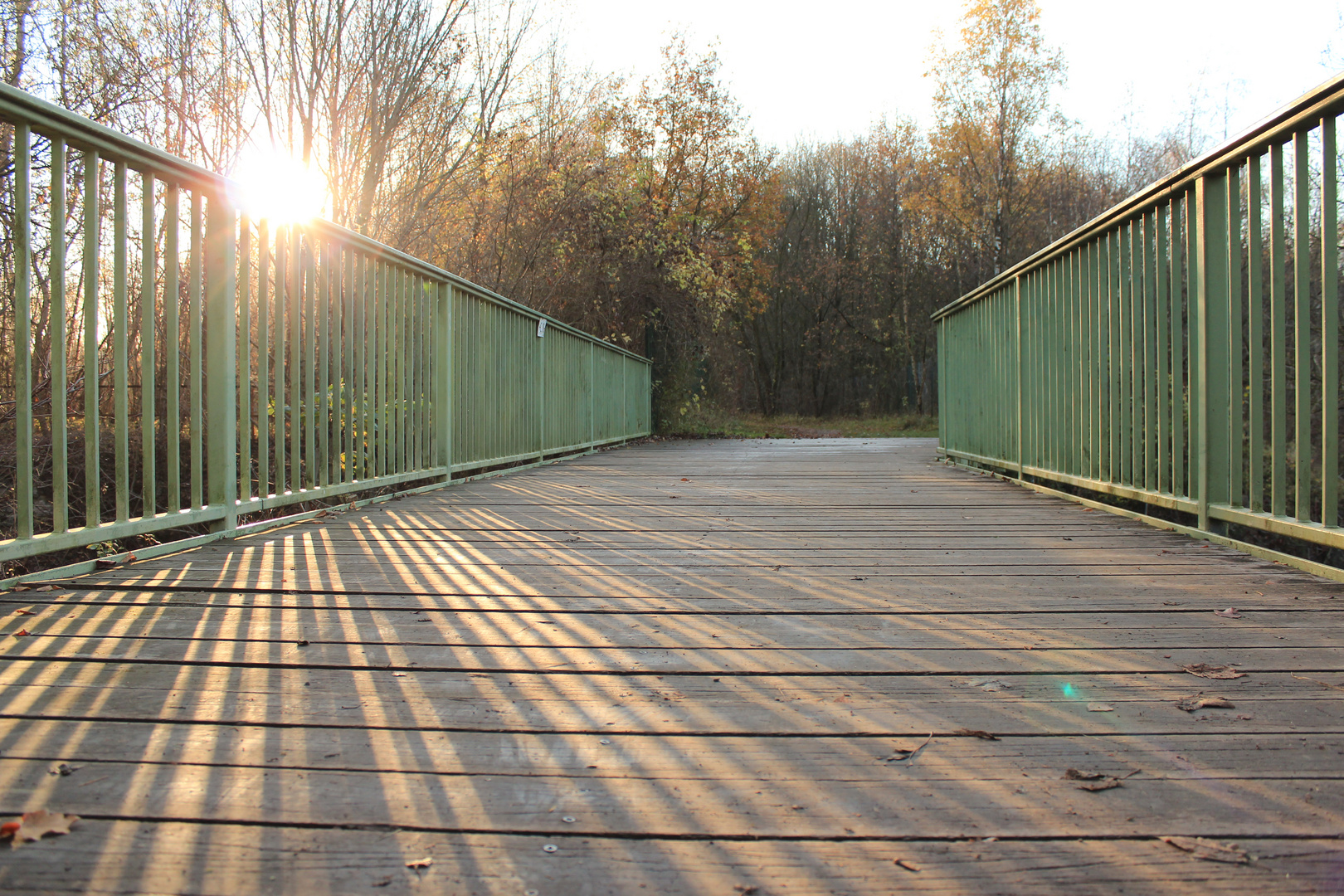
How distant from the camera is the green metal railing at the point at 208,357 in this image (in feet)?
6.48

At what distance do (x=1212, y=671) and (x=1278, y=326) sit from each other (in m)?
1.15

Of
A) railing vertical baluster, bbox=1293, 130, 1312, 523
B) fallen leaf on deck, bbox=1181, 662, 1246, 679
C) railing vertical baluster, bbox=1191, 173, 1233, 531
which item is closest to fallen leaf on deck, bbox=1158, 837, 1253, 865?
fallen leaf on deck, bbox=1181, 662, 1246, 679

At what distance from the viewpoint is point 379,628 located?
5.67 feet

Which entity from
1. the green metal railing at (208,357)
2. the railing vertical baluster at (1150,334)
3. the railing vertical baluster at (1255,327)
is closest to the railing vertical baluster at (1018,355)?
the railing vertical baluster at (1150,334)

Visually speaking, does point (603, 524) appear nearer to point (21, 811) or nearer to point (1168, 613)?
point (1168, 613)

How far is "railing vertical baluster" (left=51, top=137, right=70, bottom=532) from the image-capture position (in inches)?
75.4

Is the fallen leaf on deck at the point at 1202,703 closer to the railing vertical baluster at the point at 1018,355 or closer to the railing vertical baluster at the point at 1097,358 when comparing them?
the railing vertical baluster at the point at 1097,358

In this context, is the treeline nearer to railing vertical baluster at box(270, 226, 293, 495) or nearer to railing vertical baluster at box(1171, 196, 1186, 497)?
railing vertical baluster at box(270, 226, 293, 495)

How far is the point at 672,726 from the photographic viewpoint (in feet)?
4.00

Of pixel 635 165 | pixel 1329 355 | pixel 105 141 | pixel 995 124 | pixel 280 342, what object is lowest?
pixel 1329 355

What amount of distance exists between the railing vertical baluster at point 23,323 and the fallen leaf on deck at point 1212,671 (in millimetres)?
2346

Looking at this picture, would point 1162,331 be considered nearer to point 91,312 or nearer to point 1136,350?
point 1136,350

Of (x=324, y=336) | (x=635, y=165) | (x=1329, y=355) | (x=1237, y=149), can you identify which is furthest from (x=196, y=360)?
(x=635, y=165)

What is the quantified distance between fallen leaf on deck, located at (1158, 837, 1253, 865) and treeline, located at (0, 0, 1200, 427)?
4266mm
